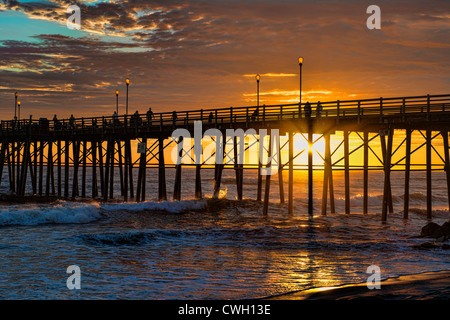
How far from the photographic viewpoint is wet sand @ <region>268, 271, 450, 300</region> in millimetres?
10953

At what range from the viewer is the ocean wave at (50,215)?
2845 centimetres

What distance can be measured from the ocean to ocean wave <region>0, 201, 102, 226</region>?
0.17 ft

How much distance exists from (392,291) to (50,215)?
22173mm

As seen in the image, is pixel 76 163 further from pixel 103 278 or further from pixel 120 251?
pixel 103 278

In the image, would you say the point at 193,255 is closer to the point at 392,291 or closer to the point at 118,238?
the point at 118,238

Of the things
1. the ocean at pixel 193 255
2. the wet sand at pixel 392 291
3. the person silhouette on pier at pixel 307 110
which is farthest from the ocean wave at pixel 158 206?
the wet sand at pixel 392 291

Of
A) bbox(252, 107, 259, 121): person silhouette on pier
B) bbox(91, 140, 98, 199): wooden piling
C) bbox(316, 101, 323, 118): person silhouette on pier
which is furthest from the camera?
bbox(91, 140, 98, 199): wooden piling

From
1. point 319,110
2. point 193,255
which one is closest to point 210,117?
point 319,110

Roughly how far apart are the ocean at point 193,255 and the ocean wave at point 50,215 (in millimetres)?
53

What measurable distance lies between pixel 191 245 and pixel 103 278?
6.46 meters

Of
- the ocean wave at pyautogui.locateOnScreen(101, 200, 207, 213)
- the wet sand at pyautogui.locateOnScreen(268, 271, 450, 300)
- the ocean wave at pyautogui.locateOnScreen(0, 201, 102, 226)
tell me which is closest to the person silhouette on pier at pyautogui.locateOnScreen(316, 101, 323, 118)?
the ocean wave at pyautogui.locateOnScreen(101, 200, 207, 213)

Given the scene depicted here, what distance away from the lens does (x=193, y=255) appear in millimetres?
18406

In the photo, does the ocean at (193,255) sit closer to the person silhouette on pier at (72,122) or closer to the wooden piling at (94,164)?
the wooden piling at (94,164)

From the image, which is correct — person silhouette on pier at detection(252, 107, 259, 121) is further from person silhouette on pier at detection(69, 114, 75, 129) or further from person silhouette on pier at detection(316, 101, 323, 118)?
person silhouette on pier at detection(69, 114, 75, 129)
